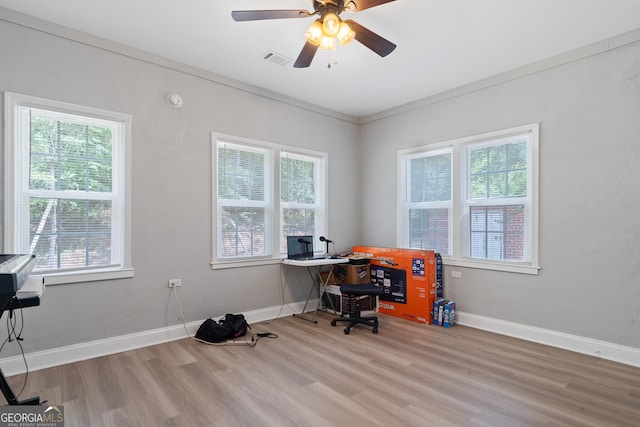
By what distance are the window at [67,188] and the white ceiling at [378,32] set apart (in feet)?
2.67

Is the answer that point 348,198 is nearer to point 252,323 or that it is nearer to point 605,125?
point 252,323

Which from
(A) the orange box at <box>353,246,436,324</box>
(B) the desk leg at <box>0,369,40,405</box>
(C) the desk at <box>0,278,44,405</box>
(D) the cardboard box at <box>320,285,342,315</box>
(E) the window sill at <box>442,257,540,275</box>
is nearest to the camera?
(C) the desk at <box>0,278,44,405</box>

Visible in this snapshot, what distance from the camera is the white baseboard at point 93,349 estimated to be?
2652 mm

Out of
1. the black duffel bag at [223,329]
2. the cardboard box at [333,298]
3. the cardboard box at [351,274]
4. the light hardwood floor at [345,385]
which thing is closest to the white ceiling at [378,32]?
the cardboard box at [351,274]

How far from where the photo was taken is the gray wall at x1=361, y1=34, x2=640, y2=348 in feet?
9.70

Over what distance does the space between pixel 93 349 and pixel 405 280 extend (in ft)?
11.0

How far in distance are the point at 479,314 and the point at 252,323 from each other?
2653 mm

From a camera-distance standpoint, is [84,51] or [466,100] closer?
[84,51]

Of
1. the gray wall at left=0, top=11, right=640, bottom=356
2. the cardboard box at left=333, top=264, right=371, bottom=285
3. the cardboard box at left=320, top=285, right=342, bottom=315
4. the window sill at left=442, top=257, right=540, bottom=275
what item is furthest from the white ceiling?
the cardboard box at left=320, top=285, right=342, bottom=315

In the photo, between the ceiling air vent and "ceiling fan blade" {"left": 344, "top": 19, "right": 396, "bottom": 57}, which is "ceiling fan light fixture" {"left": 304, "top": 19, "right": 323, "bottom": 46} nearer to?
"ceiling fan blade" {"left": 344, "top": 19, "right": 396, "bottom": 57}

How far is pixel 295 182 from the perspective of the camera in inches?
182

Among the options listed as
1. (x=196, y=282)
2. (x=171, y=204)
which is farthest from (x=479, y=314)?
(x=171, y=204)

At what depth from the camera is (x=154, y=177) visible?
3361 millimetres

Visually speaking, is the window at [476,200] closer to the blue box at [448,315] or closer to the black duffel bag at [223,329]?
the blue box at [448,315]
